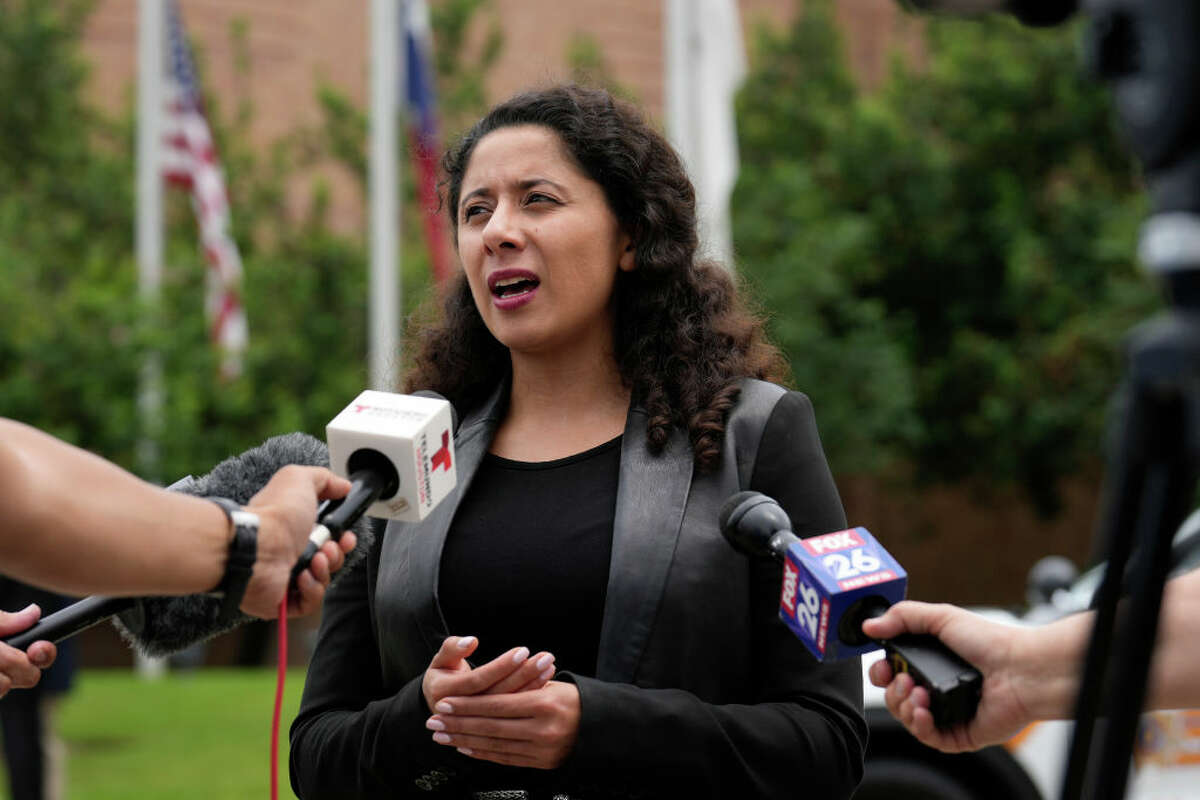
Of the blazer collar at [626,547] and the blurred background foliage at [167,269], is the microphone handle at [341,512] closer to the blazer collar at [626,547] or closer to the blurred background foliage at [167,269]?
the blazer collar at [626,547]

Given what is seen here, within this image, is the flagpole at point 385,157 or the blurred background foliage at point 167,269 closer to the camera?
the blurred background foliage at point 167,269

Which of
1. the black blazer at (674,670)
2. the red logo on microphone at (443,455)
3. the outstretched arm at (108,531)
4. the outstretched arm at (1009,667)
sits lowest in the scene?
the black blazer at (674,670)

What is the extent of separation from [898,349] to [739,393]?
773 inches

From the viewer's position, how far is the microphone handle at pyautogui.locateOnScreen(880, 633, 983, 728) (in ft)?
6.11

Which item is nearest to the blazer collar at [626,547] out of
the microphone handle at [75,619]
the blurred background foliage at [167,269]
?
the microphone handle at [75,619]

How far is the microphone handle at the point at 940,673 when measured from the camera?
186 cm

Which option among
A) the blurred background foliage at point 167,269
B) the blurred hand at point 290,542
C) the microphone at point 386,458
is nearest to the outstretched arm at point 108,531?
the blurred hand at point 290,542

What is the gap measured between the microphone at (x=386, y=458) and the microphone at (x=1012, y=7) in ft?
3.89

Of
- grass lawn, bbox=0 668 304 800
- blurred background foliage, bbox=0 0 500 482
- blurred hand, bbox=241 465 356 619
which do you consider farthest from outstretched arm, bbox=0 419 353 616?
blurred background foliage, bbox=0 0 500 482

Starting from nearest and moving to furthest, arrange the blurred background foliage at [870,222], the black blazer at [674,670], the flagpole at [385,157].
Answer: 1. the black blazer at [674,670]
2. the flagpole at [385,157]
3. the blurred background foliage at [870,222]

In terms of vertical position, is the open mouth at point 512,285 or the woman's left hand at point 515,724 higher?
the open mouth at point 512,285

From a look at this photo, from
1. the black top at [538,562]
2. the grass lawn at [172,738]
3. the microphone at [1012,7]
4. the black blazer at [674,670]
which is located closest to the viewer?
the microphone at [1012,7]

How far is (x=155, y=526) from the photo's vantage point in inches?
74.6

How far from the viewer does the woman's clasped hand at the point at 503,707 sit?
2.31 meters
